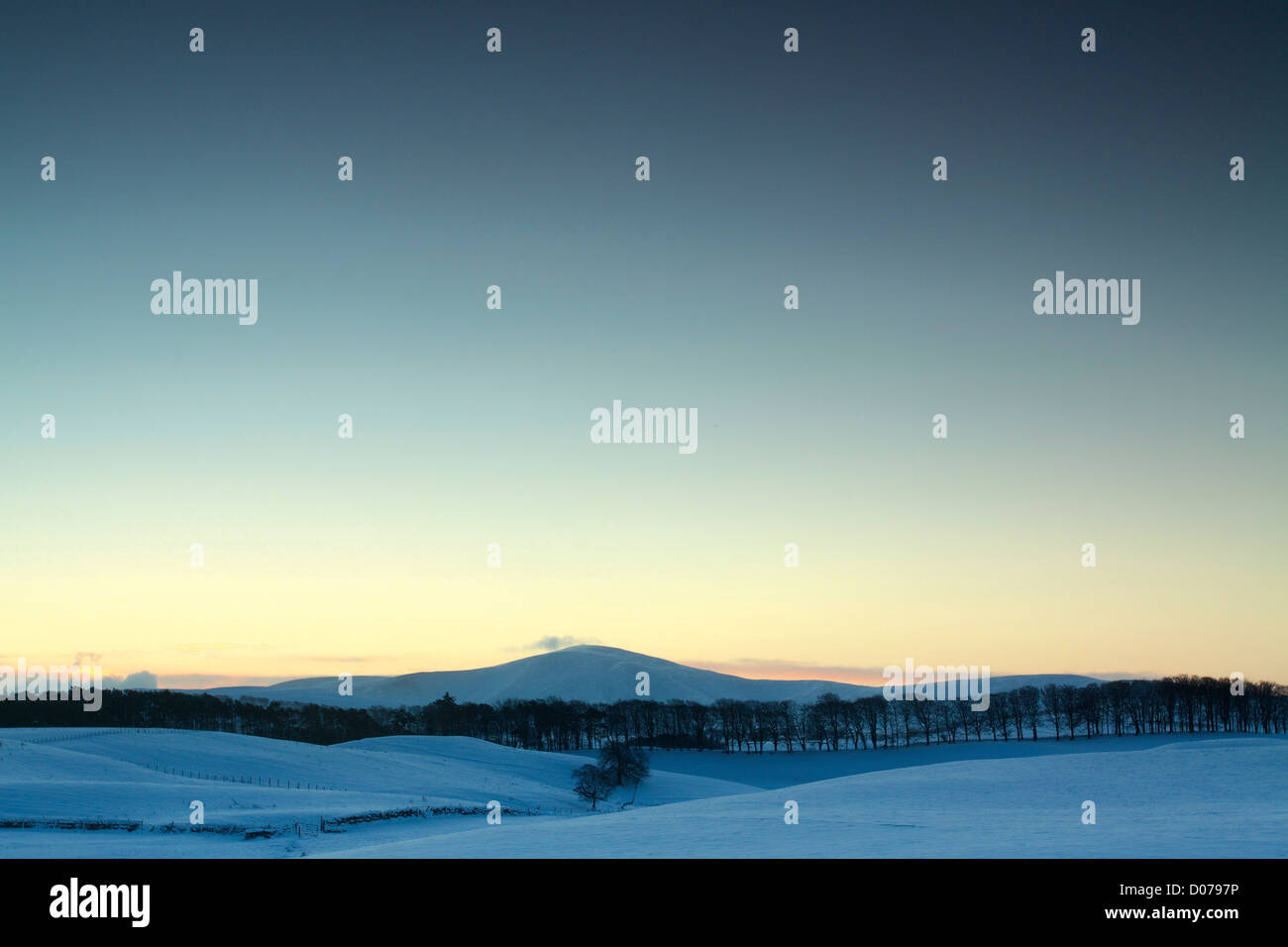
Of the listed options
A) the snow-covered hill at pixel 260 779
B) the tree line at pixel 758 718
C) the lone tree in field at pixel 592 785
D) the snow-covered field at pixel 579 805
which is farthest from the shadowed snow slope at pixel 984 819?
the tree line at pixel 758 718

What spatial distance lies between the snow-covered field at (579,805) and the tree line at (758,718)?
182 feet

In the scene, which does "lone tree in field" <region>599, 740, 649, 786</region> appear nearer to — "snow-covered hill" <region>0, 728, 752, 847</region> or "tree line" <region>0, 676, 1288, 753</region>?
"snow-covered hill" <region>0, 728, 752, 847</region>

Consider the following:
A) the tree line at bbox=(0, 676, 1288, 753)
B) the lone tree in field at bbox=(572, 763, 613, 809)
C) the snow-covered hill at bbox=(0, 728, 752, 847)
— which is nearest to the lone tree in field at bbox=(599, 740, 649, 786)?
the lone tree in field at bbox=(572, 763, 613, 809)

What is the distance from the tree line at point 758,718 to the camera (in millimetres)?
149000

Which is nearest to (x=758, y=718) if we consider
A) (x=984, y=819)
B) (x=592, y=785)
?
(x=592, y=785)

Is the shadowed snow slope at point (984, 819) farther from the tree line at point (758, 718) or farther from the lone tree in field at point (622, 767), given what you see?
the tree line at point (758, 718)

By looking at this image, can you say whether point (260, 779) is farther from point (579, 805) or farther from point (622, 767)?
point (622, 767)

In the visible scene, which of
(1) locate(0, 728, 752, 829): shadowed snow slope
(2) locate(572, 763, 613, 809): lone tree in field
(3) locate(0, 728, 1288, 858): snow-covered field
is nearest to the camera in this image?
(3) locate(0, 728, 1288, 858): snow-covered field

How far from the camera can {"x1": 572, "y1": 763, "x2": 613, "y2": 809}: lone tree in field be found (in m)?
87.8

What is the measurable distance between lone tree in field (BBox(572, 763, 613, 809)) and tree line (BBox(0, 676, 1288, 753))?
52579mm

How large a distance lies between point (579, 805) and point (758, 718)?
299ft
